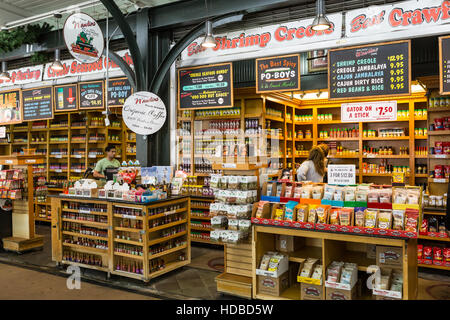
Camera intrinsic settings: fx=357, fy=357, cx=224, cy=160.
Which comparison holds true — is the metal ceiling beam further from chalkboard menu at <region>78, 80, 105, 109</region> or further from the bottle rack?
chalkboard menu at <region>78, 80, 105, 109</region>

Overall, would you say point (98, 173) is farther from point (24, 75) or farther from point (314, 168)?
point (314, 168)

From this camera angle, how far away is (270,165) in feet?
23.9

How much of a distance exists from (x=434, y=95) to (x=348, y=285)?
3.93 metres

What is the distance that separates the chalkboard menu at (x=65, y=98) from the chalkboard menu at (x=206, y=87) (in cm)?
245

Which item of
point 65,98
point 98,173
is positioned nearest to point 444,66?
point 98,173

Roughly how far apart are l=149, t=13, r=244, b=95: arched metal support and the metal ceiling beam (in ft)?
0.35

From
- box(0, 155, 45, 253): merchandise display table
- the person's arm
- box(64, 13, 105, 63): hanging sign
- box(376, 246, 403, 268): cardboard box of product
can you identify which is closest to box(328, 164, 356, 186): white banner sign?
box(376, 246, 403, 268): cardboard box of product

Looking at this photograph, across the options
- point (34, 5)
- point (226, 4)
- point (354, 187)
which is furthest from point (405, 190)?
point (34, 5)

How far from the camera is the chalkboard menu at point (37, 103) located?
7.60 metres

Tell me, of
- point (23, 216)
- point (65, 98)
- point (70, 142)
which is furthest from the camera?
point (70, 142)

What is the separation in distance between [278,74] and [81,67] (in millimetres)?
4203

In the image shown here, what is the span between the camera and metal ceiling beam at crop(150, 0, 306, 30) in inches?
205

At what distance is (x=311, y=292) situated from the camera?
143 inches
